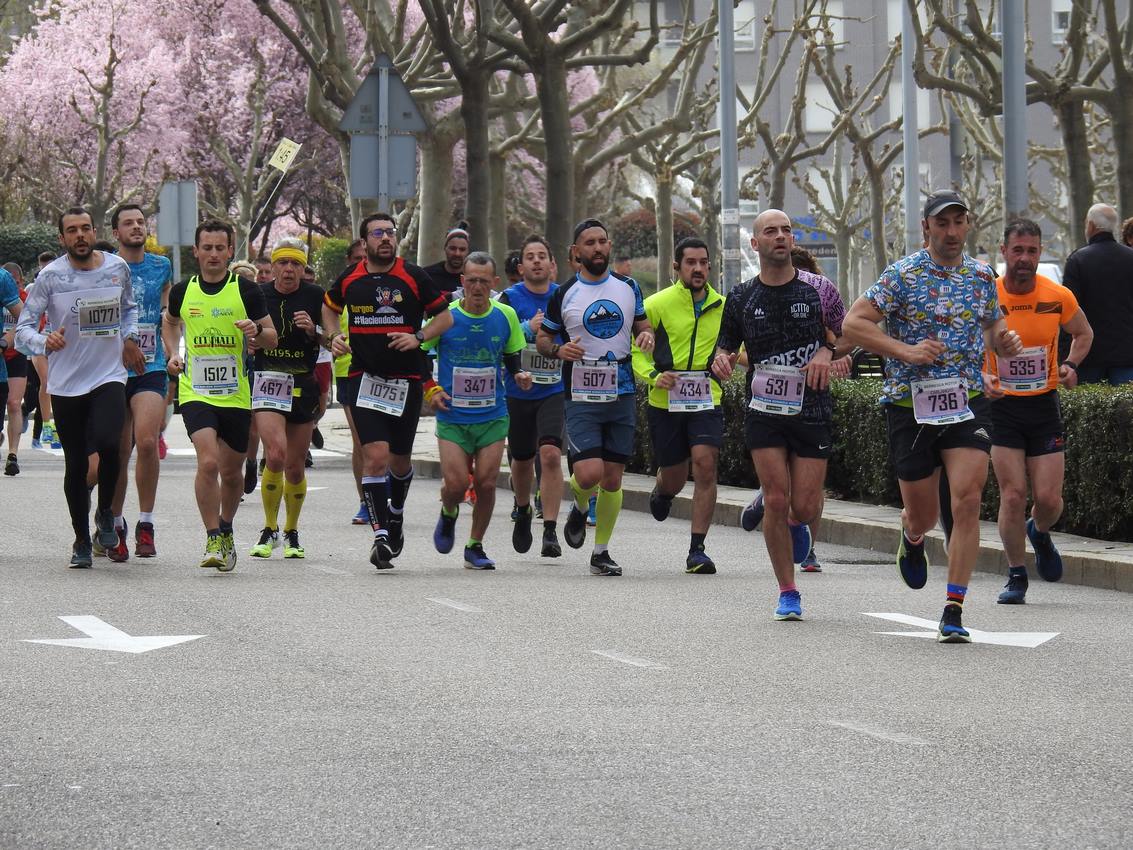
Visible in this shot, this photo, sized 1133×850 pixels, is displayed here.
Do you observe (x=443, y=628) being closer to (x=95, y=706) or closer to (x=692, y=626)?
(x=692, y=626)

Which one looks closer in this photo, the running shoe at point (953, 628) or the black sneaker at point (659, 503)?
the running shoe at point (953, 628)

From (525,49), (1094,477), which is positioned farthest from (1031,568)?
(525,49)

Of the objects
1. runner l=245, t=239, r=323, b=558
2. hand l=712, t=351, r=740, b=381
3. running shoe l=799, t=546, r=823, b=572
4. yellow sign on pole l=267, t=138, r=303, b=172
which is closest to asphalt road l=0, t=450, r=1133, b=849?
running shoe l=799, t=546, r=823, b=572

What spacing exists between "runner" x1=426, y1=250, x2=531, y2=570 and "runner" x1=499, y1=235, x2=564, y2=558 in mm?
382

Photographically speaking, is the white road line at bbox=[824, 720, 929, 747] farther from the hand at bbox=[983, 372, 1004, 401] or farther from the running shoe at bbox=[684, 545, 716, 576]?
the running shoe at bbox=[684, 545, 716, 576]

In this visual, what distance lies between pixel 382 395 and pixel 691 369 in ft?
5.63

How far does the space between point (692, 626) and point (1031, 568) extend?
10.0 ft

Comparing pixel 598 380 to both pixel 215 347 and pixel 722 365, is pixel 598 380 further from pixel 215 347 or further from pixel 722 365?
pixel 215 347

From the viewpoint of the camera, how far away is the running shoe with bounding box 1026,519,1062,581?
37.0 ft

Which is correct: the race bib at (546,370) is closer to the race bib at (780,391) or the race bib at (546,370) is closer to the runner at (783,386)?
the runner at (783,386)

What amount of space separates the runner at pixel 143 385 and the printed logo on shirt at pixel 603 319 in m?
2.35

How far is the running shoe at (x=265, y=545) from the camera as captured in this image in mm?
13039

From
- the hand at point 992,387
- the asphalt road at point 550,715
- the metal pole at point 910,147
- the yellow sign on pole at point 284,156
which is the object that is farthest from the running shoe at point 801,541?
the metal pole at point 910,147

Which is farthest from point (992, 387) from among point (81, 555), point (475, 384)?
point (81, 555)
